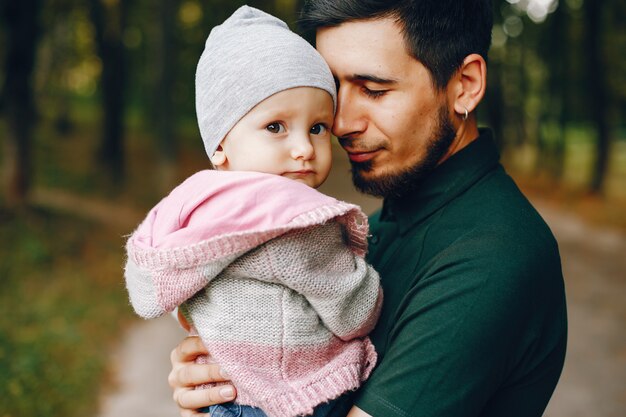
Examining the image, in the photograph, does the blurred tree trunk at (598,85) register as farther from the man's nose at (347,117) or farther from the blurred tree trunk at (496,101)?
the man's nose at (347,117)

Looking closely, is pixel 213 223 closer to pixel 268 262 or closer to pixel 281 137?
pixel 268 262

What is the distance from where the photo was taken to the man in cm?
160

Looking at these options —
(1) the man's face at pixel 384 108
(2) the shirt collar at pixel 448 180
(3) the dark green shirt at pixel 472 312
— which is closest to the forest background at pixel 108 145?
(1) the man's face at pixel 384 108

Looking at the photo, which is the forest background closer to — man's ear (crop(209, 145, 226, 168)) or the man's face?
the man's face

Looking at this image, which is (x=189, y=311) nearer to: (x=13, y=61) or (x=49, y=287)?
(x=49, y=287)

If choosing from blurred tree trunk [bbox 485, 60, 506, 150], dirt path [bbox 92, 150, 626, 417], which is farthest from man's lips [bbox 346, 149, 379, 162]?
blurred tree trunk [bbox 485, 60, 506, 150]

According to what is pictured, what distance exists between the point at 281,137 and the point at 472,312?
0.80 m

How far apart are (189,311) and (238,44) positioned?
2.83 feet

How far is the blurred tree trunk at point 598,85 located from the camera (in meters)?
13.7

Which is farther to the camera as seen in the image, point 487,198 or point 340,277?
point 487,198

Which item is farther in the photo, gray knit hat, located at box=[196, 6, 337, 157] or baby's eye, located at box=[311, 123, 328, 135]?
baby's eye, located at box=[311, 123, 328, 135]

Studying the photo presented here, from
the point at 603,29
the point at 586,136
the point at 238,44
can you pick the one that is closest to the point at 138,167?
the point at 603,29

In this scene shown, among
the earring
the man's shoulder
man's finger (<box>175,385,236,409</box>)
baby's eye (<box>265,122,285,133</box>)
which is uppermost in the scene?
the earring

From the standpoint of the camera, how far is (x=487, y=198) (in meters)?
1.92
